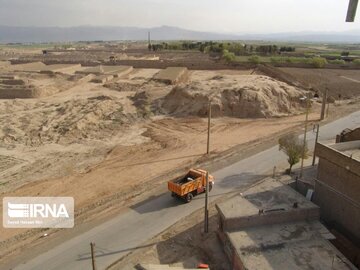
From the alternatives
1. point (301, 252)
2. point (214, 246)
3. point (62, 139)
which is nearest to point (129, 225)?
point (214, 246)

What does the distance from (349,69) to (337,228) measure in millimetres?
59467

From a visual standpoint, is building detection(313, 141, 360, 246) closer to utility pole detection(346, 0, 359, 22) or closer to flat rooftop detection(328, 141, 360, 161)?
flat rooftop detection(328, 141, 360, 161)

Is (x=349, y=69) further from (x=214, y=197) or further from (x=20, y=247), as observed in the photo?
(x=20, y=247)

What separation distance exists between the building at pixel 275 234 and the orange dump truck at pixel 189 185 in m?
3.02

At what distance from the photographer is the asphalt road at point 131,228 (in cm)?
1387

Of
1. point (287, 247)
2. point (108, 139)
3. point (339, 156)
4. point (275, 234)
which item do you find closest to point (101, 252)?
point (275, 234)

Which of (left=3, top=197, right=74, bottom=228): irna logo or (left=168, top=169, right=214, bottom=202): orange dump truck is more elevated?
(left=168, top=169, right=214, bottom=202): orange dump truck

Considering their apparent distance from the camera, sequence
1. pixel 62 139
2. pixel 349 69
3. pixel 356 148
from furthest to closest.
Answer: pixel 349 69, pixel 62 139, pixel 356 148

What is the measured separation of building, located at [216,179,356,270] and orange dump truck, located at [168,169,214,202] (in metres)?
3.02

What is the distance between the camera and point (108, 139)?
95.0 ft

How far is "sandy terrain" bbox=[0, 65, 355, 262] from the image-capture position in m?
20.5

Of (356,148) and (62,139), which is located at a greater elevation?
(356,148)

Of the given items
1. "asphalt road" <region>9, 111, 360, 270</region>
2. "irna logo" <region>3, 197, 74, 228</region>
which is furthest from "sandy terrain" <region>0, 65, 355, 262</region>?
"asphalt road" <region>9, 111, 360, 270</region>

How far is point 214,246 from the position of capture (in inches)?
573
